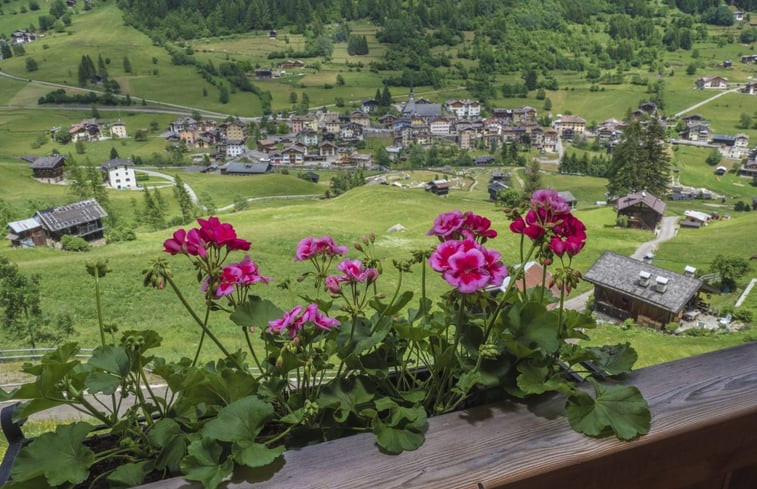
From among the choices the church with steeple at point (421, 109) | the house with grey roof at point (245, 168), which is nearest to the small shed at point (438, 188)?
the house with grey roof at point (245, 168)

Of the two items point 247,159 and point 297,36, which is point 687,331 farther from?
point 297,36

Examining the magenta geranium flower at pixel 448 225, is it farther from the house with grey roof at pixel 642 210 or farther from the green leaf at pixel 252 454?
the house with grey roof at pixel 642 210

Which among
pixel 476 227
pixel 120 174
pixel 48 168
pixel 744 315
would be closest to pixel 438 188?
pixel 120 174

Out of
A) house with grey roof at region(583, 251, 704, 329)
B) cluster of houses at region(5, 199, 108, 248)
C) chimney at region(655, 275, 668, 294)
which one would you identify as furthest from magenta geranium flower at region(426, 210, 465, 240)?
cluster of houses at region(5, 199, 108, 248)

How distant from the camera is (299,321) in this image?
3.01 feet

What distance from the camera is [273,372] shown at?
0.94m

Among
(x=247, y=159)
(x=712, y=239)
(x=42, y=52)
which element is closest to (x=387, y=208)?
(x=712, y=239)

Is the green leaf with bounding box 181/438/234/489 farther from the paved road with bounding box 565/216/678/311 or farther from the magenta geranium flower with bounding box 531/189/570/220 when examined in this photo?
the paved road with bounding box 565/216/678/311

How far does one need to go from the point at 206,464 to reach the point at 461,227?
24.0 inches

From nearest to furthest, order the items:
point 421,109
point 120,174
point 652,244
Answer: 1. point 652,244
2. point 120,174
3. point 421,109

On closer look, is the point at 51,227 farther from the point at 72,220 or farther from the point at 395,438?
the point at 395,438

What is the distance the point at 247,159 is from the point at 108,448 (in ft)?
210

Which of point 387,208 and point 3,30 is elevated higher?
point 3,30

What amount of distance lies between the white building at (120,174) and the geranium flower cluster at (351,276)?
176 ft
